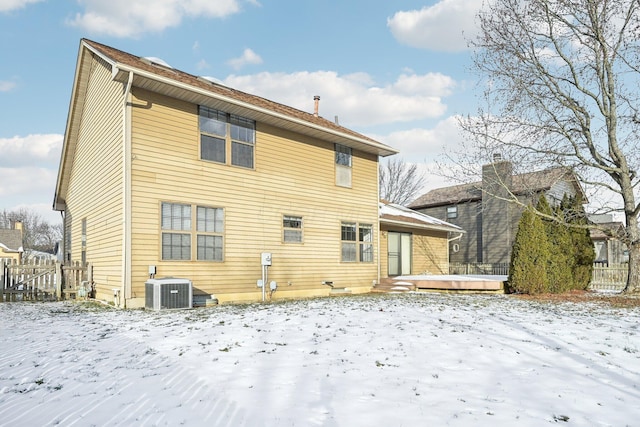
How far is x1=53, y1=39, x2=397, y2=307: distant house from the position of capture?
10156mm

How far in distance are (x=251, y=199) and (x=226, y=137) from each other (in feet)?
5.92

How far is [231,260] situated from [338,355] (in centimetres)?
670

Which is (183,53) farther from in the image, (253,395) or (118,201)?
(253,395)

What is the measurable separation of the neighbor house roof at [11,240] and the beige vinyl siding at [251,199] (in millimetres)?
36980

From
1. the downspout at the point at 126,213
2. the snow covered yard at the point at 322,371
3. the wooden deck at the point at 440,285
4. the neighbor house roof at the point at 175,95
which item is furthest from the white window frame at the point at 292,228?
the snow covered yard at the point at 322,371

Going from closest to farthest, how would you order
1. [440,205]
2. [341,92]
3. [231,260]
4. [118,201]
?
[118,201] < [231,260] < [341,92] < [440,205]

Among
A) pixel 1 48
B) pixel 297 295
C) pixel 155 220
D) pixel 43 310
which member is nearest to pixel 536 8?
pixel 297 295

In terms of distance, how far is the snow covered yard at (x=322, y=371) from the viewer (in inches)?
142

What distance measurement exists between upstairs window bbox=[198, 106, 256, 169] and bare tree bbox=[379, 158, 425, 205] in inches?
1186

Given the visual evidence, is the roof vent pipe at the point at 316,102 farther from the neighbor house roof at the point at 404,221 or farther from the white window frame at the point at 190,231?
the white window frame at the point at 190,231

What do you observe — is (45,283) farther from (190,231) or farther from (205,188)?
(205,188)

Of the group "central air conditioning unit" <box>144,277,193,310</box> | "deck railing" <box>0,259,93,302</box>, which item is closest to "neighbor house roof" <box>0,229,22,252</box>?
"deck railing" <box>0,259,93,302</box>

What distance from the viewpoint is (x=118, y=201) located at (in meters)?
10.2

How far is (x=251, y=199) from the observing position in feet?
40.1
